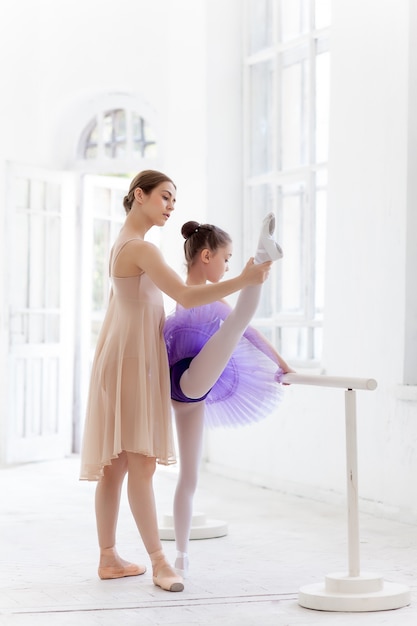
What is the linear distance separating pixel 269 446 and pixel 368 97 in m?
2.02

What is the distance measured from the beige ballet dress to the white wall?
1647mm

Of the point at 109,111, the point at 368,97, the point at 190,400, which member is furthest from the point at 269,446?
the point at 109,111

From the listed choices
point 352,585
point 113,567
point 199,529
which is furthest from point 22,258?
point 352,585

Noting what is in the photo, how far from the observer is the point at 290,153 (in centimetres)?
611

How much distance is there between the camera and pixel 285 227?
20.1 feet

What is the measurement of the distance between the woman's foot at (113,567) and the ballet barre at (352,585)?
0.66 meters

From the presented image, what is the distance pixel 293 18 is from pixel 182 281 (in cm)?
328

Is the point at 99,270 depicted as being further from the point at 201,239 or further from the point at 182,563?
the point at 182,563

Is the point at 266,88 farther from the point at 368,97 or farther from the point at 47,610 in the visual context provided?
the point at 47,610

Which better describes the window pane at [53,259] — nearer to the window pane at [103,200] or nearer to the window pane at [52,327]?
the window pane at [52,327]

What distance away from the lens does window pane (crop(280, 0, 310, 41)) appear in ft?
19.7

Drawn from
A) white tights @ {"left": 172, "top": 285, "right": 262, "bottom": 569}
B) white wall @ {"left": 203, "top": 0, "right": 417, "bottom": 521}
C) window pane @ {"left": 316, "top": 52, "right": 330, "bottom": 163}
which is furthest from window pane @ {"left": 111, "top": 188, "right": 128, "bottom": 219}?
white tights @ {"left": 172, "top": 285, "right": 262, "bottom": 569}

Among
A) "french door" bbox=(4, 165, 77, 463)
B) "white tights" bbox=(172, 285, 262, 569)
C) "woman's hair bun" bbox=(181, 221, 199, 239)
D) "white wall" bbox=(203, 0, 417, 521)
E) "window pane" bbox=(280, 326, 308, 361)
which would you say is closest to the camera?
"white tights" bbox=(172, 285, 262, 569)

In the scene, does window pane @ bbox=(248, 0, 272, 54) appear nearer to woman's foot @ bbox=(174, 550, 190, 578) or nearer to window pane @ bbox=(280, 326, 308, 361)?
window pane @ bbox=(280, 326, 308, 361)
